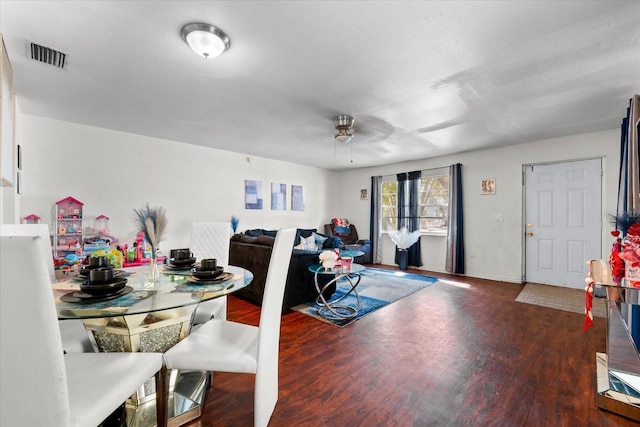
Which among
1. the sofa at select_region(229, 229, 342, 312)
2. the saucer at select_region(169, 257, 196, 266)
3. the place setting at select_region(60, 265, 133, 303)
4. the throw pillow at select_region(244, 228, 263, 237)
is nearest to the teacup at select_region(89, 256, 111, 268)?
the place setting at select_region(60, 265, 133, 303)

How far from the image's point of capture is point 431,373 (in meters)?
2.03

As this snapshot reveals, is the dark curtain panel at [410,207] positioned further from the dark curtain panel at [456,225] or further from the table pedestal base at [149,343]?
the table pedestal base at [149,343]

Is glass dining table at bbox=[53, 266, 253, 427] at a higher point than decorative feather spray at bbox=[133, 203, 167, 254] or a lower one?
lower

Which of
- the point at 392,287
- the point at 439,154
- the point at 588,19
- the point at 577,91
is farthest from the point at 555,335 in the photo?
the point at 439,154

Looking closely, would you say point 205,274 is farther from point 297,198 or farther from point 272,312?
point 297,198

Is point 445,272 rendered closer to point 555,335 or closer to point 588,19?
point 555,335

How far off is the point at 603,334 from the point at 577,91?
7.94ft

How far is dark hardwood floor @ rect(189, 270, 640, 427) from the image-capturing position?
5.25 feet

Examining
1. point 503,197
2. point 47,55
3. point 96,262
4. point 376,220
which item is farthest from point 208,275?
point 376,220

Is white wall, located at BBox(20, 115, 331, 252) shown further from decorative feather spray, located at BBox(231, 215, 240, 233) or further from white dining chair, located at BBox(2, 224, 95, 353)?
white dining chair, located at BBox(2, 224, 95, 353)

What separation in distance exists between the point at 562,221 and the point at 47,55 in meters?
6.63

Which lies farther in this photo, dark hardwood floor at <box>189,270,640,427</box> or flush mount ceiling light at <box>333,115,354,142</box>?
flush mount ceiling light at <box>333,115,354,142</box>

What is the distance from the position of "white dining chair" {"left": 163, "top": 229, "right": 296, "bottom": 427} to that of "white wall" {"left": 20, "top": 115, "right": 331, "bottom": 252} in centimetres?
356

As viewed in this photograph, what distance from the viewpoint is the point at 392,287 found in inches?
175
